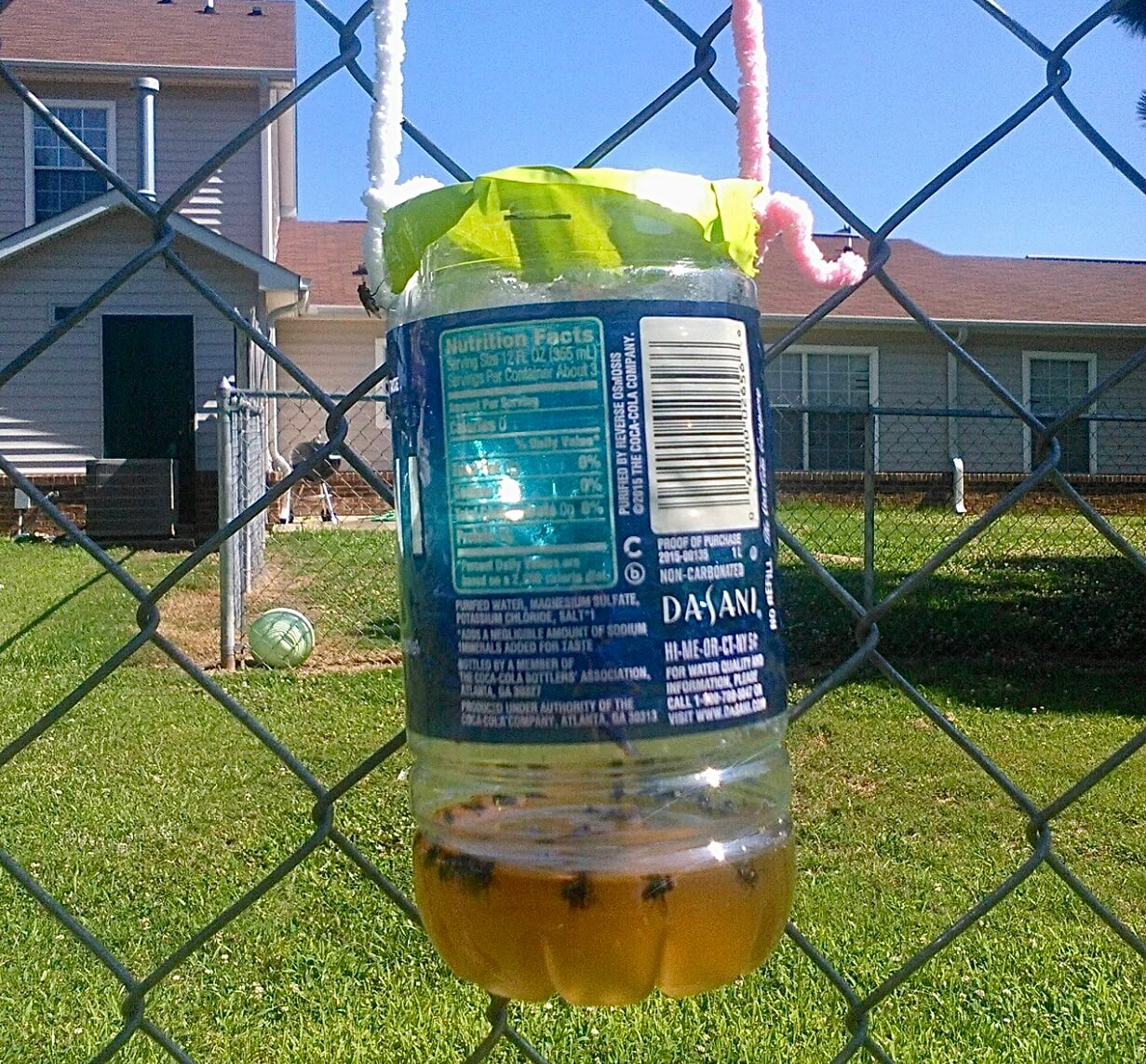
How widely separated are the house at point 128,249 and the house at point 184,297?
2 cm

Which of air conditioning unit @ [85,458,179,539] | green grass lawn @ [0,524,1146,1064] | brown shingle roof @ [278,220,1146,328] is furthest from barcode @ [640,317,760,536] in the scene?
brown shingle roof @ [278,220,1146,328]

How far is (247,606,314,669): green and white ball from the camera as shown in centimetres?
646

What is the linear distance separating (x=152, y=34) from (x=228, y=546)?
1215 centimetres

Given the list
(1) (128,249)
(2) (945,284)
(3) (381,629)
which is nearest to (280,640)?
(3) (381,629)

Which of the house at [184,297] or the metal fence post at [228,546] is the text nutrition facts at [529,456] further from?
the house at [184,297]

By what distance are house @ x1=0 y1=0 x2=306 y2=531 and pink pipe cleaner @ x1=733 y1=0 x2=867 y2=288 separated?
42.0 feet

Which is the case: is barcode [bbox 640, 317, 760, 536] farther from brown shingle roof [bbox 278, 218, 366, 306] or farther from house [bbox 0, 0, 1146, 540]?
brown shingle roof [bbox 278, 218, 366, 306]

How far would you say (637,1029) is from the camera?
9.13 feet

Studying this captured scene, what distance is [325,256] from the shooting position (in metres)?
18.7

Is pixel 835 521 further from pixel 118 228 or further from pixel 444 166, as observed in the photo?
pixel 444 166

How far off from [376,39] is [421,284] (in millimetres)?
236

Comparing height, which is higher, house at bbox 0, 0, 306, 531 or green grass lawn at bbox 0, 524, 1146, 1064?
house at bbox 0, 0, 306, 531

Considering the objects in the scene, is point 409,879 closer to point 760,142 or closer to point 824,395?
point 760,142

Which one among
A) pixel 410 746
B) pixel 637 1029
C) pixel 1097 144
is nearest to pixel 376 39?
pixel 410 746
